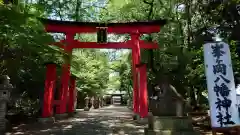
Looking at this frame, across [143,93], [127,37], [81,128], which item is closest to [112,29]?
[143,93]

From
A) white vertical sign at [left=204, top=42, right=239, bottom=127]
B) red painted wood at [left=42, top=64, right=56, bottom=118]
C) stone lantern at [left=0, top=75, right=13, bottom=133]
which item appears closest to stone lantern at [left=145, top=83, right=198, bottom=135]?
white vertical sign at [left=204, top=42, right=239, bottom=127]

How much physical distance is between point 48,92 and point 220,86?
29.6ft

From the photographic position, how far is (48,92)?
38.3 feet

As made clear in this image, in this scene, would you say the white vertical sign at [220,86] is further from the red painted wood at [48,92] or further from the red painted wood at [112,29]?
the red painted wood at [48,92]

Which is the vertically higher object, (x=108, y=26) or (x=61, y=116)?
(x=108, y=26)

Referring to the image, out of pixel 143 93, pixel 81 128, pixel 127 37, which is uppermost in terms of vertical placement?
pixel 127 37

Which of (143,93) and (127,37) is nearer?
(143,93)

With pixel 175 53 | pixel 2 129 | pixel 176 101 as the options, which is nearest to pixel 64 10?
pixel 175 53

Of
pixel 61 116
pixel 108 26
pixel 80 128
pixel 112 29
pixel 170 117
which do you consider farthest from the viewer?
pixel 112 29

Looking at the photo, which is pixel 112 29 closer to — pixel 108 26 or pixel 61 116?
pixel 108 26

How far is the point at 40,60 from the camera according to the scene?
38.0 feet

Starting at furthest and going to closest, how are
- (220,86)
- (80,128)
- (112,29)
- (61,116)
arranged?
(112,29), (61,116), (80,128), (220,86)

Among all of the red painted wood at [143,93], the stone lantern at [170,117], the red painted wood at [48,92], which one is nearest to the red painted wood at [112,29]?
the red painted wood at [48,92]

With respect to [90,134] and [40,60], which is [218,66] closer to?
[90,134]
